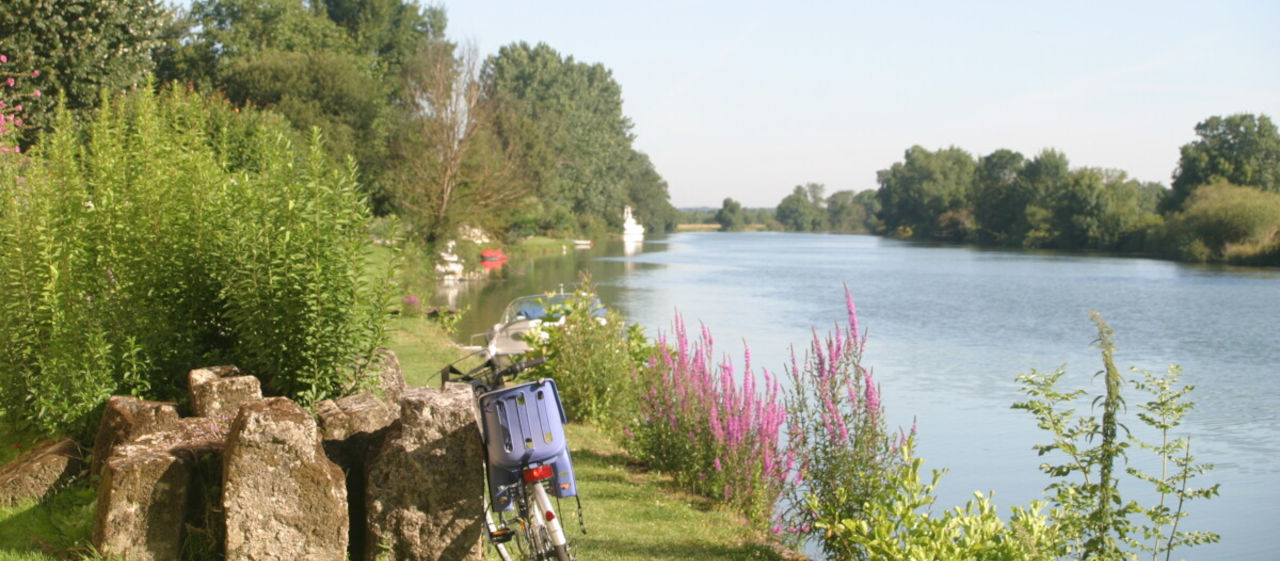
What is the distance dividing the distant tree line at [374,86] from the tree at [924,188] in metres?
60.5

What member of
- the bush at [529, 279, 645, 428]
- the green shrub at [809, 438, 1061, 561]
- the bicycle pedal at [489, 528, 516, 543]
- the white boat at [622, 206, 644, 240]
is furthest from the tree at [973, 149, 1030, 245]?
the bicycle pedal at [489, 528, 516, 543]

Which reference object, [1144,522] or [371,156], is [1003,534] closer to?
[1144,522]

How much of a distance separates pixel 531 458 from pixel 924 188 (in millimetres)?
147095

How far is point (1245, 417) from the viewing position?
17359 mm

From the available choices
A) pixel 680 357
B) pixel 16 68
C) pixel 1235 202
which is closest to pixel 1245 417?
pixel 680 357

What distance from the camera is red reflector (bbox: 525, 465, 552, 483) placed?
4.82 metres

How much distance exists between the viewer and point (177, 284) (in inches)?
278

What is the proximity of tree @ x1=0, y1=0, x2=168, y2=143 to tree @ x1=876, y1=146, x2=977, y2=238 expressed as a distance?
393 ft

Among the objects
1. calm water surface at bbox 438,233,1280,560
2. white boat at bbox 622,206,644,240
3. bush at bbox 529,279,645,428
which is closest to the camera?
bush at bbox 529,279,645,428

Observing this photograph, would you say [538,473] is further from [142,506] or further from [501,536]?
[142,506]

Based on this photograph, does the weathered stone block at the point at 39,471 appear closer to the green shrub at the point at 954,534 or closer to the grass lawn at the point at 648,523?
the grass lawn at the point at 648,523

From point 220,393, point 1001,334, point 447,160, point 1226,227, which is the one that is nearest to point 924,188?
point 1226,227

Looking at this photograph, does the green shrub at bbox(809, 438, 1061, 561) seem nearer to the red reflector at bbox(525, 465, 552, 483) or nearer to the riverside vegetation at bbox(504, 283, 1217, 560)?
the riverside vegetation at bbox(504, 283, 1217, 560)

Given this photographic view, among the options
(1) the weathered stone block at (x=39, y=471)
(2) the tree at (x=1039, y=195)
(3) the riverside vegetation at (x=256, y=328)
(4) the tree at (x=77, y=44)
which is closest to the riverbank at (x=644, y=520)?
(3) the riverside vegetation at (x=256, y=328)
